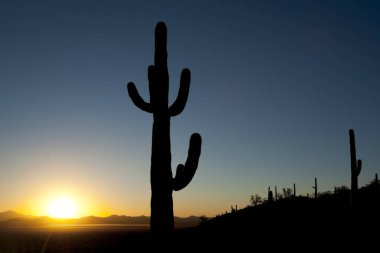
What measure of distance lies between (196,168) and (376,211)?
58.5 ft

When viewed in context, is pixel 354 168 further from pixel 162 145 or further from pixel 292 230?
pixel 162 145

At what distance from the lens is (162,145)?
8.72m

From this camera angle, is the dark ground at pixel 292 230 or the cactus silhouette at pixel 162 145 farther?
the dark ground at pixel 292 230

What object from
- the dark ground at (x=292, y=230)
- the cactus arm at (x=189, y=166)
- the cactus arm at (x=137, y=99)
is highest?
the cactus arm at (x=137, y=99)

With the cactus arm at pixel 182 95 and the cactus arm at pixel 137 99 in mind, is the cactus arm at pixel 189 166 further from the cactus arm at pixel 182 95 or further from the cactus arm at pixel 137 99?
the cactus arm at pixel 137 99

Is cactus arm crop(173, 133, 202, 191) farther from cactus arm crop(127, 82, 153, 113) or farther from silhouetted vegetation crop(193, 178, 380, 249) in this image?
silhouetted vegetation crop(193, 178, 380, 249)

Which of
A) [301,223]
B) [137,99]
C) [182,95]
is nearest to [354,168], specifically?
[301,223]

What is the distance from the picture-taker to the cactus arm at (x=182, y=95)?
932cm

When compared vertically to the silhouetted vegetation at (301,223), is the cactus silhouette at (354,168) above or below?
above

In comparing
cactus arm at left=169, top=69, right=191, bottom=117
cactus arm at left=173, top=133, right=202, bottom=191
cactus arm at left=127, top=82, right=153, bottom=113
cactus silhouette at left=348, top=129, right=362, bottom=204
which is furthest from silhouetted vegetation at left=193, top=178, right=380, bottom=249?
cactus arm at left=127, top=82, right=153, bottom=113

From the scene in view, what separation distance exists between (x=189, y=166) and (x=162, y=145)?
725 mm

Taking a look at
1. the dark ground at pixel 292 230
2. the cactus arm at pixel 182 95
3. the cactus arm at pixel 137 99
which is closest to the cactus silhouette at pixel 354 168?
the dark ground at pixel 292 230

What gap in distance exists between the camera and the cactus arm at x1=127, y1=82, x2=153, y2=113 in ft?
30.5

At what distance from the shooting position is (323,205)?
27688 mm
